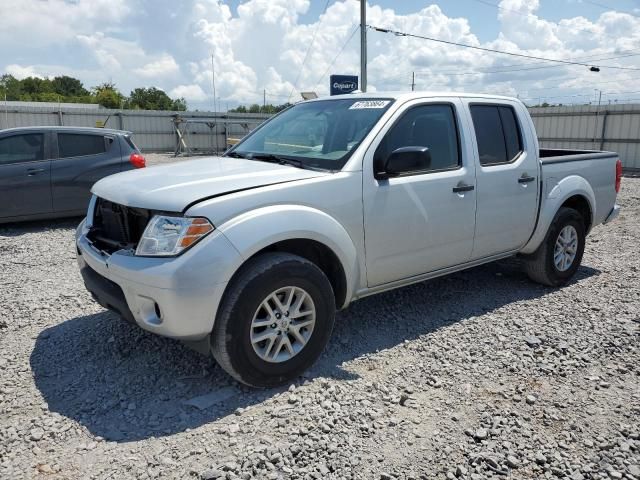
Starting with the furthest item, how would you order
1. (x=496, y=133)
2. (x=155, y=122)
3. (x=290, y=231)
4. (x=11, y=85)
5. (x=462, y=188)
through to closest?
(x=11, y=85)
(x=155, y=122)
(x=496, y=133)
(x=462, y=188)
(x=290, y=231)

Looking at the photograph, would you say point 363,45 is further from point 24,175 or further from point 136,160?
point 24,175

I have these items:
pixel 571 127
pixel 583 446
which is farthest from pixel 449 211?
pixel 571 127

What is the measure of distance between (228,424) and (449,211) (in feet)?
7.72

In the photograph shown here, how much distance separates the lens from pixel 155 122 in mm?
27219

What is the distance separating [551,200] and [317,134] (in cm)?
255

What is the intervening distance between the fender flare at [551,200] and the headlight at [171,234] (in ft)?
11.4

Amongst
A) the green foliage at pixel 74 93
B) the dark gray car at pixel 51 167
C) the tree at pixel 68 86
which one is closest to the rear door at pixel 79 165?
the dark gray car at pixel 51 167

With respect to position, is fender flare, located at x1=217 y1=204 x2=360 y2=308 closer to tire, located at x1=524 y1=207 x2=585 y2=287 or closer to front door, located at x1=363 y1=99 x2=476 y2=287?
front door, located at x1=363 y1=99 x2=476 y2=287

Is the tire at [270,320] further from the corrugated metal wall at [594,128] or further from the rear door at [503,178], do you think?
the corrugated metal wall at [594,128]

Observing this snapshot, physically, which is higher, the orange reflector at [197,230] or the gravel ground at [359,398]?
the orange reflector at [197,230]

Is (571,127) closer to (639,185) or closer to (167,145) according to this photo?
(639,185)

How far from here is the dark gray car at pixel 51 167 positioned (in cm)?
796

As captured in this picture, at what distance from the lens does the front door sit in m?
3.88

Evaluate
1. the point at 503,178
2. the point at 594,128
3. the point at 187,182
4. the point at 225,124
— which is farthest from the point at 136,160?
the point at 225,124
